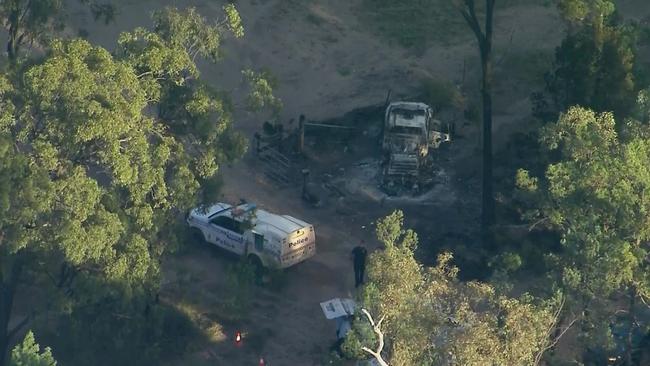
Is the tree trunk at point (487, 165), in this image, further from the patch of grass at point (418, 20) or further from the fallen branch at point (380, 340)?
the fallen branch at point (380, 340)

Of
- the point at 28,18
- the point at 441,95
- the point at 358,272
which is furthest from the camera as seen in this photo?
the point at 441,95

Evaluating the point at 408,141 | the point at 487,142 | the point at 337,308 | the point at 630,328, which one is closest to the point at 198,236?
the point at 337,308

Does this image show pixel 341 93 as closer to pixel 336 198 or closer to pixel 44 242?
pixel 336 198

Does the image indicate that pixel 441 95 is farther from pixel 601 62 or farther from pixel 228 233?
pixel 228 233

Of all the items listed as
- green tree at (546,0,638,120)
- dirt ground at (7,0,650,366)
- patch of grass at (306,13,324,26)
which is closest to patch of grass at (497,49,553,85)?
dirt ground at (7,0,650,366)

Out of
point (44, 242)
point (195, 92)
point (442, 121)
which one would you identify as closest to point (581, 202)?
point (195, 92)

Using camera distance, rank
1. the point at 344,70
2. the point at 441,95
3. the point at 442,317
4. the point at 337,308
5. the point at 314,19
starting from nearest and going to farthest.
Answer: the point at 442,317, the point at 337,308, the point at 441,95, the point at 344,70, the point at 314,19

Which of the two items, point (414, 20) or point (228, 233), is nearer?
point (228, 233)
